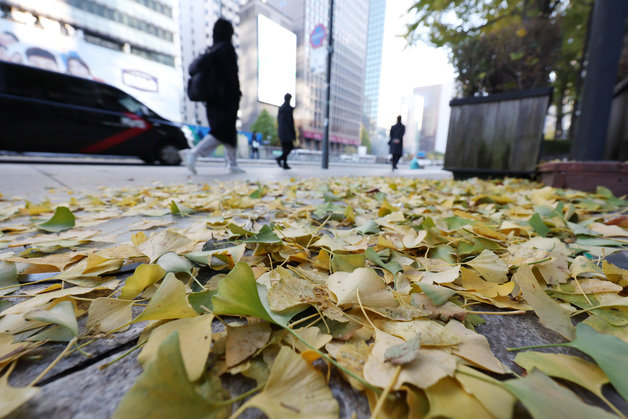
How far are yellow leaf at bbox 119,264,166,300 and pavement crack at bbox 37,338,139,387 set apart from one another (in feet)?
0.38

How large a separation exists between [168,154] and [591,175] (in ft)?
22.6

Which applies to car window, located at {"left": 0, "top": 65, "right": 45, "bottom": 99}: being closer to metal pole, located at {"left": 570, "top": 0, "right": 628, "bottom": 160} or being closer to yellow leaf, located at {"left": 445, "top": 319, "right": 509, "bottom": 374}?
yellow leaf, located at {"left": 445, "top": 319, "right": 509, "bottom": 374}

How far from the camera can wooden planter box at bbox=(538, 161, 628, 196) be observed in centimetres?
204

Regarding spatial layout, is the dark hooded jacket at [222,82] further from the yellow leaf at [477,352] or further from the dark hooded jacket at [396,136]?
the dark hooded jacket at [396,136]

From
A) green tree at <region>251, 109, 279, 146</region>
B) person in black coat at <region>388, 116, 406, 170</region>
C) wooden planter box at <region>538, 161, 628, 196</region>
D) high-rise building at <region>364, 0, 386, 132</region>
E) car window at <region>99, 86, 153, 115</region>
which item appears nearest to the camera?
wooden planter box at <region>538, 161, 628, 196</region>

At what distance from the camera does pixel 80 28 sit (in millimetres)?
20484

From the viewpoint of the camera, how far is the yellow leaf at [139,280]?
512mm

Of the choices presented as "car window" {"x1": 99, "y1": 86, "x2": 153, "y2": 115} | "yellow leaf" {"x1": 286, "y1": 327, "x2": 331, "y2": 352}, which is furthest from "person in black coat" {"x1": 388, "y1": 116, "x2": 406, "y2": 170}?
"yellow leaf" {"x1": 286, "y1": 327, "x2": 331, "y2": 352}

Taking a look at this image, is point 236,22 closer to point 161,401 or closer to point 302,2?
point 302,2

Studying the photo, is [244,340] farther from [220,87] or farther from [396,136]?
[396,136]

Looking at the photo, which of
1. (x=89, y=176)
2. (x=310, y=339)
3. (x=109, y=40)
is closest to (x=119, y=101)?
(x=89, y=176)

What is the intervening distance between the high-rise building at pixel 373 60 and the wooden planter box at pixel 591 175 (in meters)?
59.3

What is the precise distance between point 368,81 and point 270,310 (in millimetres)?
67309

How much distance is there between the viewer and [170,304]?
43 centimetres
